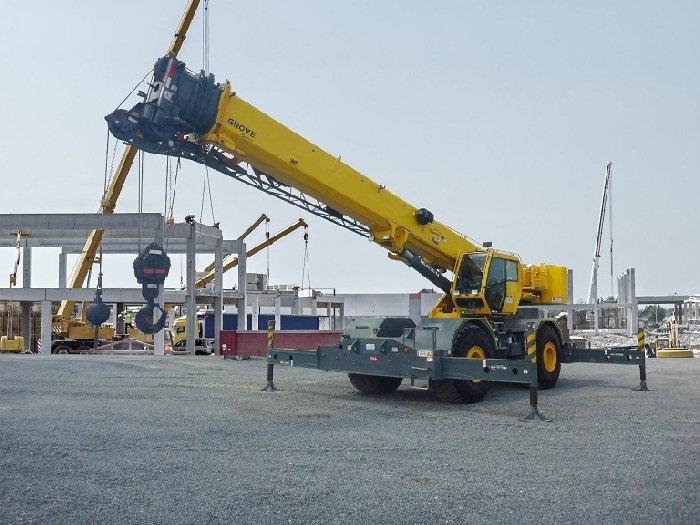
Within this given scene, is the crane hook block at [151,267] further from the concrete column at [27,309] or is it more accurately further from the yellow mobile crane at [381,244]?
the concrete column at [27,309]

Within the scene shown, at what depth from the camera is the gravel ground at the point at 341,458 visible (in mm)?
6059

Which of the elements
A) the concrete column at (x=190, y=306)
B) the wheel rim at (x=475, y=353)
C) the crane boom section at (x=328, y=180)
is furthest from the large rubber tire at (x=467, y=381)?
the concrete column at (x=190, y=306)

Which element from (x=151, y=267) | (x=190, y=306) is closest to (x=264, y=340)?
(x=151, y=267)

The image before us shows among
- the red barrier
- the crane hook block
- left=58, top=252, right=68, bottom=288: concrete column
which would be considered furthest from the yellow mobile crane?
left=58, top=252, right=68, bottom=288: concrete column

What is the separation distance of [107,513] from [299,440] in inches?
136

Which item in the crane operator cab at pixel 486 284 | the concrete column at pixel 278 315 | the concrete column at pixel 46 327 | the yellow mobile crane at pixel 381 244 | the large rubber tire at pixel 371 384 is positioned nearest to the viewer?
the yellow mobile crane at pixel 381 244

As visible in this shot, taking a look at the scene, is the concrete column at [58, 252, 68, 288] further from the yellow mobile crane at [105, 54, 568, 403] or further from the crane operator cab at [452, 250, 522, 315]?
the crane operator cab at [452, 250, 522, 315]

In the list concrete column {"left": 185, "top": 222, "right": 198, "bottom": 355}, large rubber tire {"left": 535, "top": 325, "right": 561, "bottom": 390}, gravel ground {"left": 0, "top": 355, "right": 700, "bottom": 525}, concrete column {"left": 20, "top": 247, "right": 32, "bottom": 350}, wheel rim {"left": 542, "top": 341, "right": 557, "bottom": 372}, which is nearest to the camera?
gravel ground {"left": 0, "top": 355, "right": 700, "bottom": 525}

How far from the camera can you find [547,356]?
615 inches

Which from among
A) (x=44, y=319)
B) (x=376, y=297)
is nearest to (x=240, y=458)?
(x=44, y=319)

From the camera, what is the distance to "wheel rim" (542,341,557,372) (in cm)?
1545

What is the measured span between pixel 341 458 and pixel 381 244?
7.83m

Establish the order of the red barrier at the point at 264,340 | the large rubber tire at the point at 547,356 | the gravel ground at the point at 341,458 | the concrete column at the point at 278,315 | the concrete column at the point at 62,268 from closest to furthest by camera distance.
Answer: the gravel ground at the point at 341,458 < the large rubber tire at the point at 547,356 < the red barrier at the point at 264,340 < the concrete column at the point at 278,315 < the concrete column at the point at 62,268

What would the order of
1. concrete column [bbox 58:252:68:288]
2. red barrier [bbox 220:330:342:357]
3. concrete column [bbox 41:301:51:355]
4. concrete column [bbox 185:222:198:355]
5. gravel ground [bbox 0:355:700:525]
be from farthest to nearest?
1. concrete column [bbox 58:252:68:288]
2. concrete column [bbox 41:301:51:355]
3. concrete column [bbox 185:222:198:355]
4. red barrier [bbox 220:330:342:357]
5. gravel ground [bbox 0:355:700:525]
